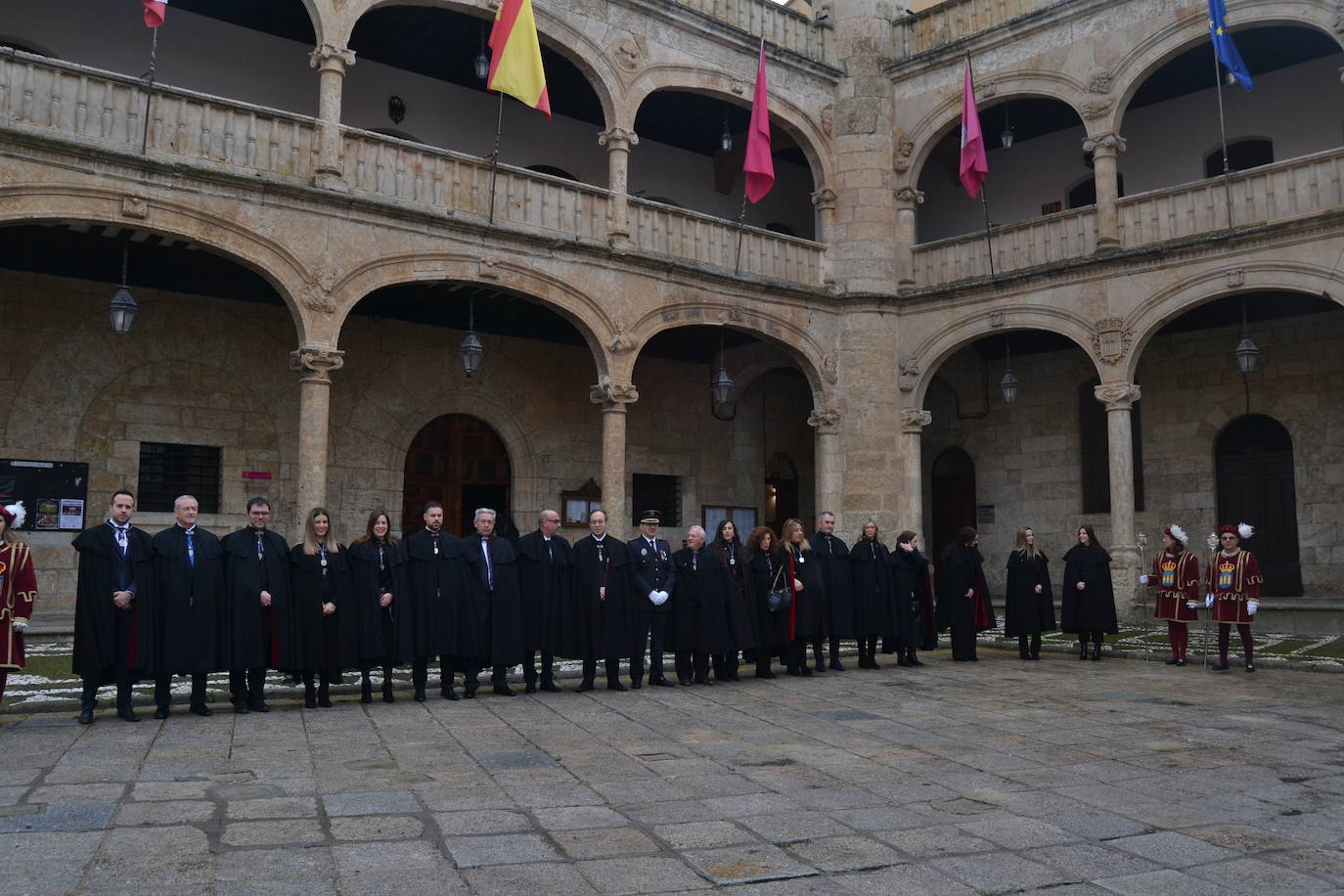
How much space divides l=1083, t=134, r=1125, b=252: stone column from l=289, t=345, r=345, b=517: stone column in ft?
35.2

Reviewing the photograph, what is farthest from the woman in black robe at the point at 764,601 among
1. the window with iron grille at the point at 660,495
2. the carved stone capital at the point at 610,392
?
the window with iron grille at the point at 660,495

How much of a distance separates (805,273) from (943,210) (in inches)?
171

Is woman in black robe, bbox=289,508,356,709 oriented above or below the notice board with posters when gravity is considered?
below

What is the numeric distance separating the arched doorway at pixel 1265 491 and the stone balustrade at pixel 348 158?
740 cm

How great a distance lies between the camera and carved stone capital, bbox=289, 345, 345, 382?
1241 centimetres

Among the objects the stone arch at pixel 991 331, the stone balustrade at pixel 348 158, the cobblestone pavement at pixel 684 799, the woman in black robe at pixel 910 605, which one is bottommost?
the cobblestone pavement at pixel 684 799

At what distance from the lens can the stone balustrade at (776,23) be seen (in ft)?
53.9

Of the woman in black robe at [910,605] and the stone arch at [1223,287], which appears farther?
the stone arch at [1223,287]

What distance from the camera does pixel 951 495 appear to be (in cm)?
2089

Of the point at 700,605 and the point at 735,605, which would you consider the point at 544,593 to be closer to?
the point at 700,605

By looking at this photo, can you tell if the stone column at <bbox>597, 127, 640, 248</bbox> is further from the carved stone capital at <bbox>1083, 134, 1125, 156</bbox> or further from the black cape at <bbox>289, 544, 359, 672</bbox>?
the black cape at <bbox>289, 544, 359, 672</bbox>

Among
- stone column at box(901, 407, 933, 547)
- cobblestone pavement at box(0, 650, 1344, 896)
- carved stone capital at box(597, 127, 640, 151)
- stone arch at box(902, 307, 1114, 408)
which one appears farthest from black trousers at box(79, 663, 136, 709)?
stone arch at box(902, 307, 1114, 408)

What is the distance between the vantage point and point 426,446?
16.4 metres

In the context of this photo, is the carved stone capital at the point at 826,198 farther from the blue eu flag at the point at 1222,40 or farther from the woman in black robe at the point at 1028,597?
the woman in black robe at the point at 1028,597
